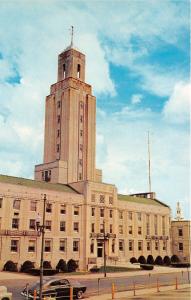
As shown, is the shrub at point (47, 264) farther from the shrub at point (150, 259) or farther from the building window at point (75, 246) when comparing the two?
the shrub at point (150, 259)

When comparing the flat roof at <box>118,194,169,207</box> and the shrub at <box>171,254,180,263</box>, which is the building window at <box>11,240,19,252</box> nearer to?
the flat roof at <box>118,194,169,207</box>

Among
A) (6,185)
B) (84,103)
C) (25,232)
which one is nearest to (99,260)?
(25,232)

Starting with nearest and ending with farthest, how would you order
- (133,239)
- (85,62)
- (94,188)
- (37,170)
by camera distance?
(94,188)
(133,239)
(37,170)
(85,62)

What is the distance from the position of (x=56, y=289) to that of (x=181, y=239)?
233 feet

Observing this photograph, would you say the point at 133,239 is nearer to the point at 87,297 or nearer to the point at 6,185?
the point at 6,185

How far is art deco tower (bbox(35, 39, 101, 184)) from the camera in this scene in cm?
8986

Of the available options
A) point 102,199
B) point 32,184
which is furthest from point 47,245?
point 102,199

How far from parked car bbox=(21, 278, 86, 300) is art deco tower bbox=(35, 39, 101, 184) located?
2201 inches

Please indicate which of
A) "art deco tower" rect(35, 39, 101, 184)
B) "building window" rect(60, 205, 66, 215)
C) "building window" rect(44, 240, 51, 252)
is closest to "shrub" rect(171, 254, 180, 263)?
"art deco tower" rect(35, 39, 101, 184)

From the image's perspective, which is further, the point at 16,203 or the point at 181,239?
the point at 181,239

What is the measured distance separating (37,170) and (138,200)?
76.6 ft

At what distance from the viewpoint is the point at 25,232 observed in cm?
6316

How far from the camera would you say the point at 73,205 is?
234 feet

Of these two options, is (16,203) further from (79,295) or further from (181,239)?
(181,239)
